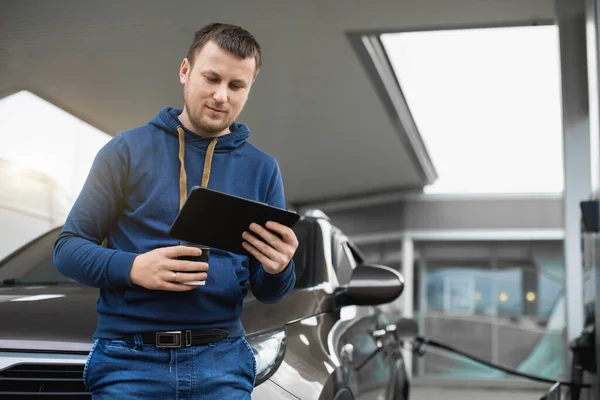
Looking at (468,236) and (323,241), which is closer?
(323,241)

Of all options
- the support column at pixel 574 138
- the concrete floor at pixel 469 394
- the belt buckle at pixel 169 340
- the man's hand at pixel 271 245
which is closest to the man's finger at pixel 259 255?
the man's hand at pixel 271 245

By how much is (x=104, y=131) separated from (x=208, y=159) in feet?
5.12

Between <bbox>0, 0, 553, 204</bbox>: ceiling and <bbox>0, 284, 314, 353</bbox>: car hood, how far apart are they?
0.52 meters

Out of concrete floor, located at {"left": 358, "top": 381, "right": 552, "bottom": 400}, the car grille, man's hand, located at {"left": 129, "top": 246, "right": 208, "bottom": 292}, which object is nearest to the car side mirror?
the car grille

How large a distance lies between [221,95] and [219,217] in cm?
28

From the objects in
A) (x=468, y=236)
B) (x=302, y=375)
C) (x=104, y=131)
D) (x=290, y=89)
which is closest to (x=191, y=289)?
(x=302, y=375)

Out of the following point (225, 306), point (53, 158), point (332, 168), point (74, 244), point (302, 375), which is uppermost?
point (332, 168)

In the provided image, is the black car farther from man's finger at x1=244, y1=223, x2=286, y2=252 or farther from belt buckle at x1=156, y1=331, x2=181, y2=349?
man's finger at x1=244, y1=223, x2=286, y2=252

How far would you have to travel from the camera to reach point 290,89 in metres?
5.73

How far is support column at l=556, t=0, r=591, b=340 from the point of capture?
509cm

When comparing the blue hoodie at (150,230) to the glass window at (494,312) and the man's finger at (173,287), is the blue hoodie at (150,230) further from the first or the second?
the glass window at (494,312)

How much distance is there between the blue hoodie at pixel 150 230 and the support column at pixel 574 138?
12.9 ft

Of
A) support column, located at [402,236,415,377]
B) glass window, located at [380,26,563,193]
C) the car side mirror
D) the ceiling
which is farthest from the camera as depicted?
support column, located at [402,236,415,377]

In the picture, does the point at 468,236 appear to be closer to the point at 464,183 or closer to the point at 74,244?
the point at 464,183
